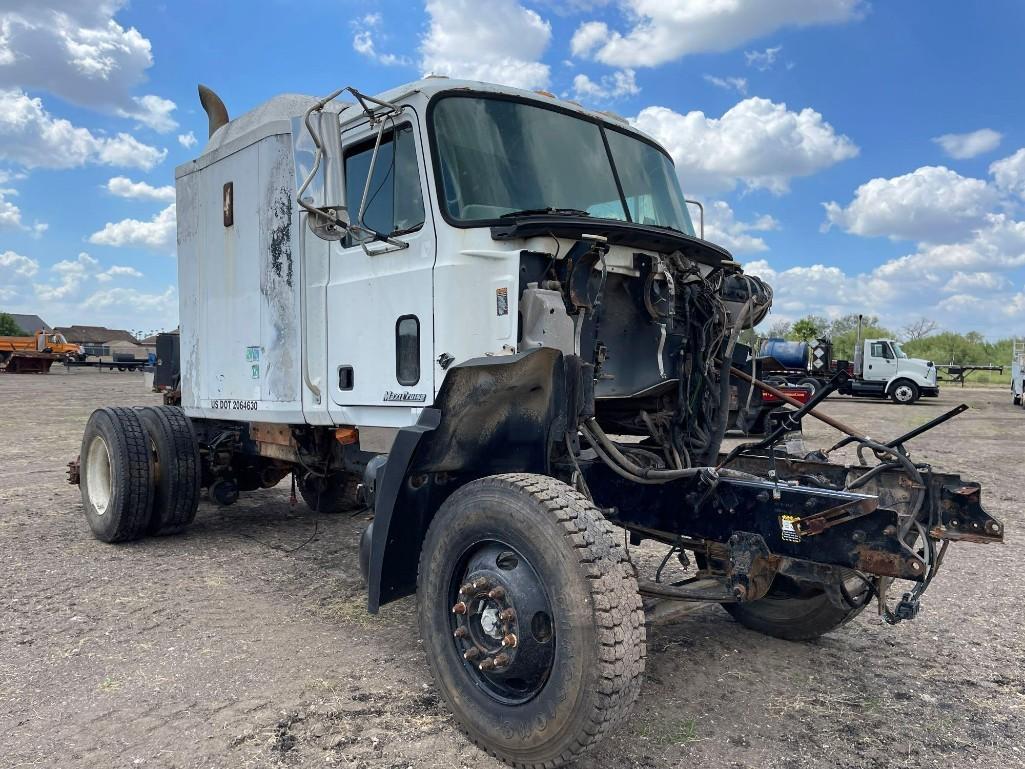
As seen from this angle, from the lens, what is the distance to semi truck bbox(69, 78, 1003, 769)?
115 inches

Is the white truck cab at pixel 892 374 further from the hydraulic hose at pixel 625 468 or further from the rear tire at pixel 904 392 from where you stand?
the hydraulic hose at pixel 625 468

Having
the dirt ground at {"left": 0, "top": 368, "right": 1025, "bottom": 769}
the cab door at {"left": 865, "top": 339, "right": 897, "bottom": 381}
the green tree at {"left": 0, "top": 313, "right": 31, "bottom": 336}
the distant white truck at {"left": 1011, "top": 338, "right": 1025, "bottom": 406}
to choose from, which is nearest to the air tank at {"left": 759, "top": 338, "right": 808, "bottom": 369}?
the cab door at {"left": 865, "top": 339, "right": 897, "bottom": 381}

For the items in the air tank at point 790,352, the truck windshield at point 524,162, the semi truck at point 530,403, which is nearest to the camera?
the semi truck at point 530,403

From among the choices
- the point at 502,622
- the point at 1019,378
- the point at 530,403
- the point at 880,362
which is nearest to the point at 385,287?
the point at 530,403

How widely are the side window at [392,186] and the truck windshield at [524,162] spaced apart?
192 mm

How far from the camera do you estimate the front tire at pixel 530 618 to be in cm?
269

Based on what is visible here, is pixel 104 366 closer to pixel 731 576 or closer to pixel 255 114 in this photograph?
pixel 255 114

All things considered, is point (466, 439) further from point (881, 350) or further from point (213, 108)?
point (881, 350)

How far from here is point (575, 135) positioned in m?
4.19

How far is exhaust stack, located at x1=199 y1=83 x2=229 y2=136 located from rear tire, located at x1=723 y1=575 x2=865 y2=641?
17.1ft

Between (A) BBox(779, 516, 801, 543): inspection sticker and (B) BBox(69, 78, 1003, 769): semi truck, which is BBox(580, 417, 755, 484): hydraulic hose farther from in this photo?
(A) BBox(779, 516, 801, 543): inspection sticker

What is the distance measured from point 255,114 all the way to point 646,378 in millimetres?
3385

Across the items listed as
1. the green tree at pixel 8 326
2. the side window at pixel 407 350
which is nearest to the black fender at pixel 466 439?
the side window at pixel 407 350

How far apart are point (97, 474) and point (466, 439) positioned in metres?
4.42
